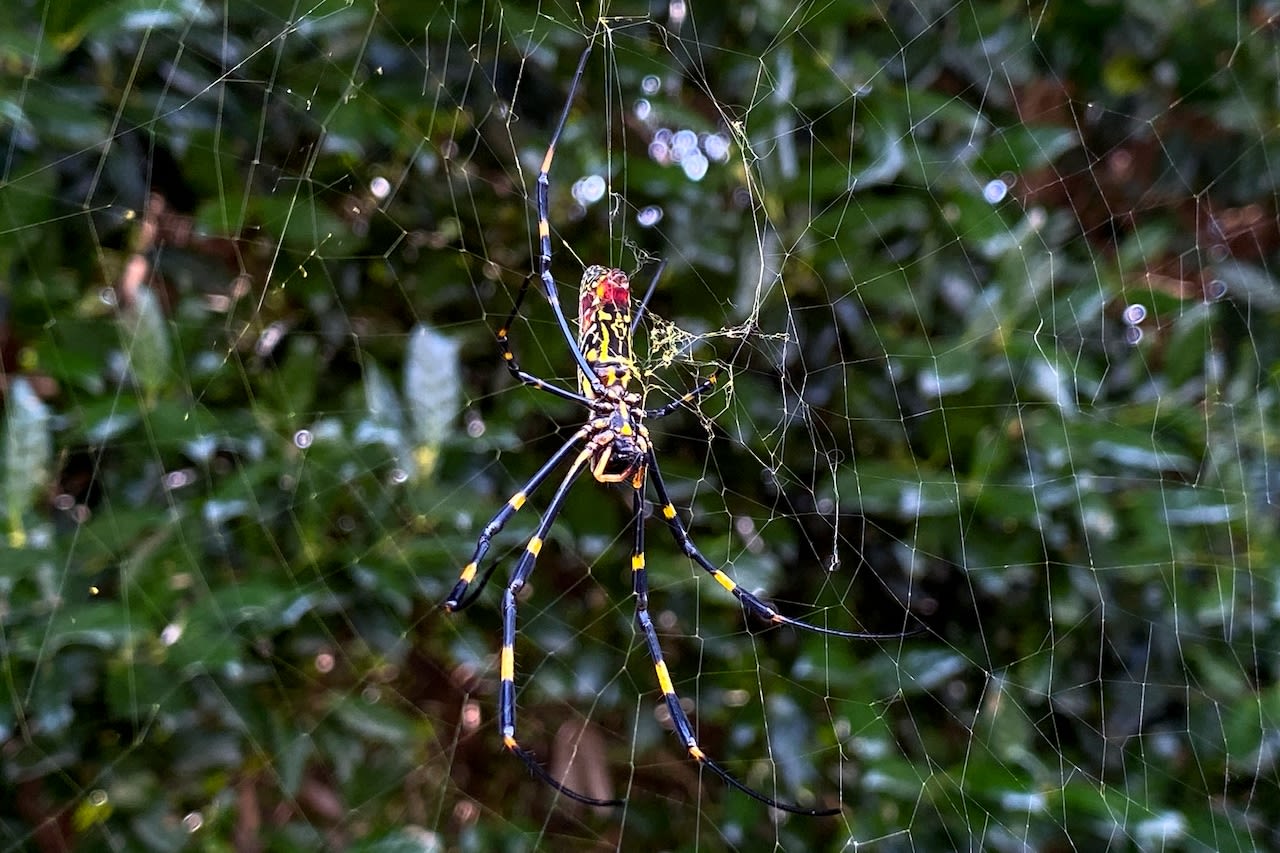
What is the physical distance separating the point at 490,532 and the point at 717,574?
25 cm

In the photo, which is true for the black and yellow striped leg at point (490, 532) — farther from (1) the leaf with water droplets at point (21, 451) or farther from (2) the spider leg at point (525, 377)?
(1) the leaf with water droplets at point (21, 451)

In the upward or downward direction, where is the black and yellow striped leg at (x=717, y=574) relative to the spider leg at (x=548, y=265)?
downward

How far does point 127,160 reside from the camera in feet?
2.94

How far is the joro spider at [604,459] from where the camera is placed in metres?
0.87

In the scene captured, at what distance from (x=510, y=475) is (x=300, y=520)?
0.24m

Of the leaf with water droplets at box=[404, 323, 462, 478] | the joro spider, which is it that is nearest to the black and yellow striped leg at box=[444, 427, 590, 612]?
the joro spider

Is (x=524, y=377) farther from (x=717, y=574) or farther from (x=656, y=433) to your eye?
(x=717, y=574)

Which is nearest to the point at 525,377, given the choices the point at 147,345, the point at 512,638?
the point at 512,638

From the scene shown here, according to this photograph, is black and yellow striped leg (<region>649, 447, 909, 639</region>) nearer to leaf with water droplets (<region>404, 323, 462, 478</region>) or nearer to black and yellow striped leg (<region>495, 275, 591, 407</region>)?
black and yellow striped leg (<region>495, 275, 591, 407</region>)

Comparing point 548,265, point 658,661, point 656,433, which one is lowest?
point 658,661

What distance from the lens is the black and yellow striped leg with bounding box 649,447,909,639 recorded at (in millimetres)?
922

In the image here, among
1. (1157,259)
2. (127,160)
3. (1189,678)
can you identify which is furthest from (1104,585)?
(127,160)

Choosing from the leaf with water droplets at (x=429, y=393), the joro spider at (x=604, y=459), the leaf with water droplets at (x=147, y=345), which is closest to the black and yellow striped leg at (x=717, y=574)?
the joro spider at (x=604, y=459)

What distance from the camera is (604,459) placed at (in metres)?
0.93
